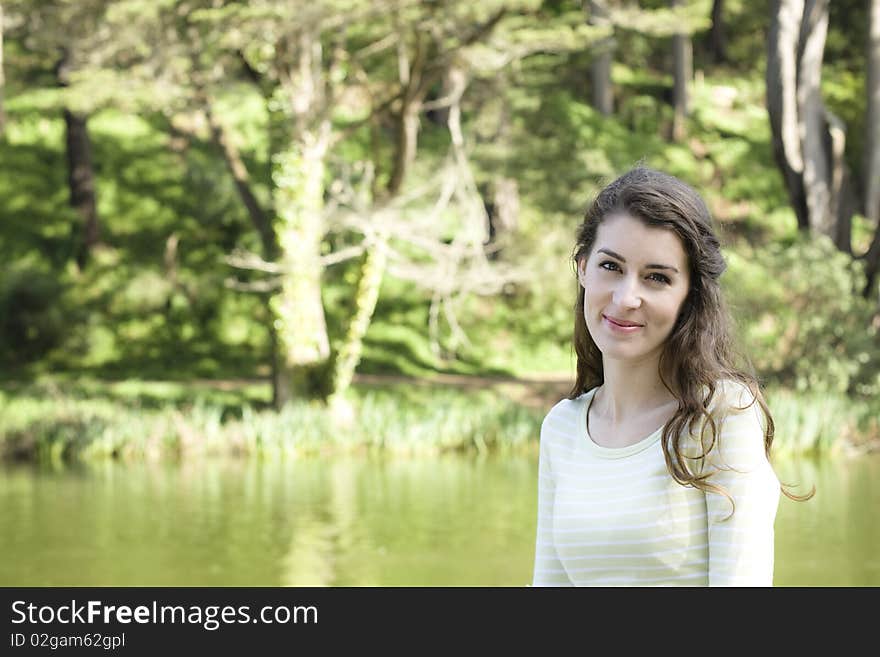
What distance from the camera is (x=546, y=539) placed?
2.39m

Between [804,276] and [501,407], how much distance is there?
3.92 metres

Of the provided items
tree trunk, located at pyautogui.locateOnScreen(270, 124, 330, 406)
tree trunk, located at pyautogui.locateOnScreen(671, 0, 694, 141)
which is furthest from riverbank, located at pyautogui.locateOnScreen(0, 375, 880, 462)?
tree trunk, located at pyautogui.locateOnScreen(671, 0, 694, 141)

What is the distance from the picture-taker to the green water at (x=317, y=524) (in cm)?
819

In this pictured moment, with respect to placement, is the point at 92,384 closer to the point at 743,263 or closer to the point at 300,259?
the point at 300,259

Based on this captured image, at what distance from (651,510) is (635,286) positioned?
0.37 metres

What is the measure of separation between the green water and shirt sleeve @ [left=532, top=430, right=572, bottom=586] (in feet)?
17.6

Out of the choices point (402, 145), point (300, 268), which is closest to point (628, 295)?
point (300, 268)

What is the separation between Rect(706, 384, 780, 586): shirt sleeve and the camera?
6.75 ft

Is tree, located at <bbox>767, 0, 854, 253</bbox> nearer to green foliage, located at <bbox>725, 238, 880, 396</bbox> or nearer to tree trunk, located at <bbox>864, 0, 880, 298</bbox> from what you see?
green foliage, located at <bbox>725, 238, 880, 396</bbox>

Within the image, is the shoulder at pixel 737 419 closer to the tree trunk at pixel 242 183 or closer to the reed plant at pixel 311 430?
the reed plant at pixel 311 430

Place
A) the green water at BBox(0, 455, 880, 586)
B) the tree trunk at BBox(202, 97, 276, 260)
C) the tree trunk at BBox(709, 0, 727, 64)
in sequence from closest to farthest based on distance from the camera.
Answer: the green water at BBox(0, 455, 880, 586)
the tree trunk at BBox(202, 97, 276, 260)
the tree trunk at BBox(709, 0, 727, 64)

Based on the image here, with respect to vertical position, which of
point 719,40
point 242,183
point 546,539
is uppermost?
point 719,40

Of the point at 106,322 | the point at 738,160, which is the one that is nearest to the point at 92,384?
the point at 106,322

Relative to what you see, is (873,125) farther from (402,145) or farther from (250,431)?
(250,431)
